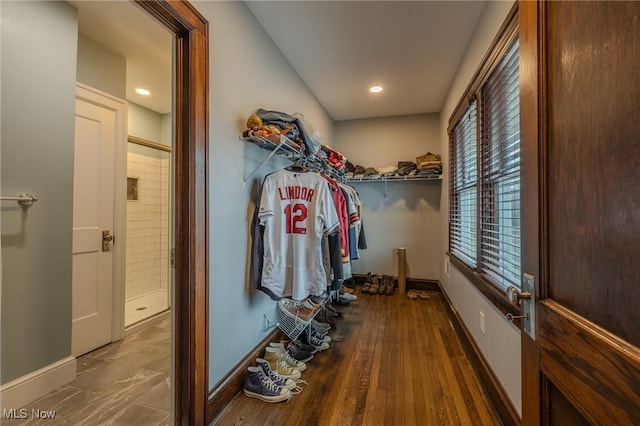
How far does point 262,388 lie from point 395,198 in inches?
128

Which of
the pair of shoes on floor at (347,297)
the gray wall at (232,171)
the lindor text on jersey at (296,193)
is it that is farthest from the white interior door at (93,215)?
the pair of shoes on floor at (347,297)

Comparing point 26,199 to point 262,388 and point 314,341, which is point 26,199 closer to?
point 262,388

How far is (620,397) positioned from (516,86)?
146 centimetres

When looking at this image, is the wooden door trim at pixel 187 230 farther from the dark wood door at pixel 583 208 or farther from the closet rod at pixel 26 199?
the dark wood door at pixel 583 208

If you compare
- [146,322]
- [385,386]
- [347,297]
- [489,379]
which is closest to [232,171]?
[385,386]

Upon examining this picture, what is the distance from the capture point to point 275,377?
187 cm

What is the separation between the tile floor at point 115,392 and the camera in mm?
1602

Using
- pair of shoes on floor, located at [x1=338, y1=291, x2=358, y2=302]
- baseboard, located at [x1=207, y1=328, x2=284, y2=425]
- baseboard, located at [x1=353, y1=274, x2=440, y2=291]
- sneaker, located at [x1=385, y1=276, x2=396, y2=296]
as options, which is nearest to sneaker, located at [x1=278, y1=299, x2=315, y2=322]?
baseboard, located at [x1=207, y1=328, x2=284, y2=425]

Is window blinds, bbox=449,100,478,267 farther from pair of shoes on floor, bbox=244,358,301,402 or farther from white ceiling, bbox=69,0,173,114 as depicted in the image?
white ceiling, bbox=69,0,173,114

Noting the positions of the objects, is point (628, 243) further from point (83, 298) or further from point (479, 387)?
point (83, 298)

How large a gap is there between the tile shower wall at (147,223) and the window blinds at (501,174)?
3.79 meters

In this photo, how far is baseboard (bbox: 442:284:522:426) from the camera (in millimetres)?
1441

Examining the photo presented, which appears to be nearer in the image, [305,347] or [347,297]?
[305,347]

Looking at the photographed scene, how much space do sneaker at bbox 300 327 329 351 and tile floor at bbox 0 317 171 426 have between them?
41.8 inches
